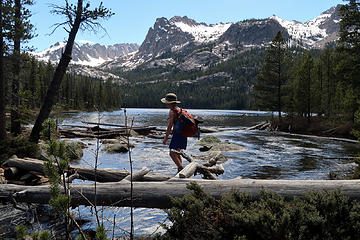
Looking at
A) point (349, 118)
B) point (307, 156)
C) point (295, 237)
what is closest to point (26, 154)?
point (295, 237)

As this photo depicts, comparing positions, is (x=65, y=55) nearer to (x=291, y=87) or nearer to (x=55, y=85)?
(x=55, y=85)

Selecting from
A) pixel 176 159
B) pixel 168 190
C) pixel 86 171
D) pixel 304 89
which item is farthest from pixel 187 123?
pixel 304 89

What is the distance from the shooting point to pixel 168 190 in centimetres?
461

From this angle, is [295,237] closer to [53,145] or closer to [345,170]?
[53,145]

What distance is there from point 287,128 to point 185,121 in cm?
2717

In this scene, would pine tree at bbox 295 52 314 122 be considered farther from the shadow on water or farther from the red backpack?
the red backpack

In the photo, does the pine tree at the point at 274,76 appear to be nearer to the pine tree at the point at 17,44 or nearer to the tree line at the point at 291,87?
the tree line at the point at 291,87

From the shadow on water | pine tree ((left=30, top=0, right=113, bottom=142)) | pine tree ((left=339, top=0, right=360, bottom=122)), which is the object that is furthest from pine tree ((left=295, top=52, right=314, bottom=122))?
pine tree ((left=30, top=0, right=113, bottom=142))

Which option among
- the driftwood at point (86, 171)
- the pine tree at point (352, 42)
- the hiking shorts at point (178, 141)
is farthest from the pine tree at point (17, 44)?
the pine tree at point (352, 42)

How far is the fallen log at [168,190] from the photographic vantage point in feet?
13.4

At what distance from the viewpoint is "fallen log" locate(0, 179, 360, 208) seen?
4.07 meters

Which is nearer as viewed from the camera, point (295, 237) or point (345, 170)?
point (295, 237)

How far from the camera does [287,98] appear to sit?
33562 millimetres

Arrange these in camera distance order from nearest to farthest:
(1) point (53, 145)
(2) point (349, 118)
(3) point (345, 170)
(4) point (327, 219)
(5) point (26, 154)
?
(1) point (53, 145)
(4) point (327, 219)
(5) point (26, 154)
(3) point (345, 170)
(2) point (349, 118)
